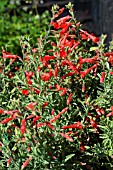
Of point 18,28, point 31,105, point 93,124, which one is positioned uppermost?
point 18,28

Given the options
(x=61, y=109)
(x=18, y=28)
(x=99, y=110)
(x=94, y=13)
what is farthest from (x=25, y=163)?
(x=94, y=13)

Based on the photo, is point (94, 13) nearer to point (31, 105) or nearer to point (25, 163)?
point (31, 105)

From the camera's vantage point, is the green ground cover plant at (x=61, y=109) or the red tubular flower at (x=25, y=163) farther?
the green ground cover plant at (x=61, y=109)

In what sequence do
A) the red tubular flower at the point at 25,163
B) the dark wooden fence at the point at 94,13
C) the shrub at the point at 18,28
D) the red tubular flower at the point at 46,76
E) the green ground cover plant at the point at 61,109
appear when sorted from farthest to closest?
the dark wooden fence at the point at 94,13
the shrub at the point at 18,28
the red tubular flower at the point at 46,76
the green ground cover plant at the point at 61,109
the red tubular flower at the point at 25,163

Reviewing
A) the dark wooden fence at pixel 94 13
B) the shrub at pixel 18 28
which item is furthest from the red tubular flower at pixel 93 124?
the dark wooden fence at pixel 94 13

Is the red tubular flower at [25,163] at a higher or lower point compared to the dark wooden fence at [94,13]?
lower

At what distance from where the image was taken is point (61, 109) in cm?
275

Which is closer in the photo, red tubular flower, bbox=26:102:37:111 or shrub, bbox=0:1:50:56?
red tubular flower, bbox=26:102:37:111

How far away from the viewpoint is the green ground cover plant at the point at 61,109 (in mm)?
2461

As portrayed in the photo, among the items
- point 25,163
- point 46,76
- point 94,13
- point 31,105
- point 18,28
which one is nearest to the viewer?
point 25,163

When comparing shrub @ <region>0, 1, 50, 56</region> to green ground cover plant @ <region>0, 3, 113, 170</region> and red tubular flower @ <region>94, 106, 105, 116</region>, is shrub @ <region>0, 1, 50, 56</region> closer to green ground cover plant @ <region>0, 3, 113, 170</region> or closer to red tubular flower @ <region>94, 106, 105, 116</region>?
green ground cover plant @ <region>0, 3, 113, 170</region>

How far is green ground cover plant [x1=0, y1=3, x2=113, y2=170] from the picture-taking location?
246 cm

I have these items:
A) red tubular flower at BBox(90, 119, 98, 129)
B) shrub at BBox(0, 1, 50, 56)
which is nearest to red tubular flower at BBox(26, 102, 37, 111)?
red tubular flower at BBox(90, 119, 98, 129)

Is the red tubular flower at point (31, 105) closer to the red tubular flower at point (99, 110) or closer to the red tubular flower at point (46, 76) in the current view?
the red tubular flower at point (46, 76)
